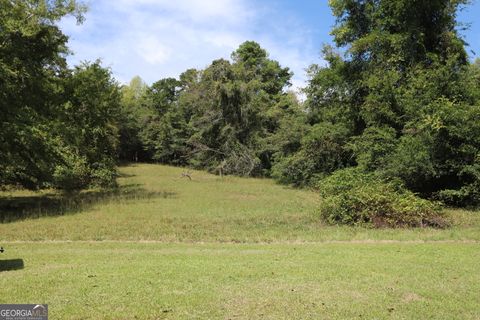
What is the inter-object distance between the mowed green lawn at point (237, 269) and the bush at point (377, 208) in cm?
75

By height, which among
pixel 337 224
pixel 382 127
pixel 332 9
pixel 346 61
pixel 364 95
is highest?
pixel 332 9

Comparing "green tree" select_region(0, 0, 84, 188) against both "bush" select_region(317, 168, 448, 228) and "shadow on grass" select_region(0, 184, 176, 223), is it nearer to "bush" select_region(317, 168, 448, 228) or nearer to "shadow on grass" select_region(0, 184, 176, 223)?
"shadow on grass" select_region(0, 184, 176, 223)

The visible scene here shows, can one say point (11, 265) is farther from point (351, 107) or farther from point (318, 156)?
point (318, 156)

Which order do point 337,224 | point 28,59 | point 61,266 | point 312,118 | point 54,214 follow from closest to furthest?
point 61,266 → point 337,224 → point 54,214 → point 28,59 → point 312,118

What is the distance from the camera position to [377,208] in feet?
49.0

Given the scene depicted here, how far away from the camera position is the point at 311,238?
12180mm

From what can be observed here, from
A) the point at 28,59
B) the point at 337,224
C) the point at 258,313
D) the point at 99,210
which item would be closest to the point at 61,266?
the point at 258,313

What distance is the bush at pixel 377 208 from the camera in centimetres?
1472

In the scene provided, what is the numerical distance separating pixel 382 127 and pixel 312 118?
1546 cm

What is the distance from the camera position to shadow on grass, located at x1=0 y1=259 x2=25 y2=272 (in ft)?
24.4

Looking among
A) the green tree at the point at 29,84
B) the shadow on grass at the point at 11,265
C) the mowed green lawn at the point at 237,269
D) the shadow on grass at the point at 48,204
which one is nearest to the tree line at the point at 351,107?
the green tree at the point at 29,84

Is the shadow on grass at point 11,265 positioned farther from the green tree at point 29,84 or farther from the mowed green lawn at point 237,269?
the green tree at point 29,84

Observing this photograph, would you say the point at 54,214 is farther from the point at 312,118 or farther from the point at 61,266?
the point at 312,118

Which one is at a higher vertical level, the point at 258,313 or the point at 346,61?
the point at 346,61
